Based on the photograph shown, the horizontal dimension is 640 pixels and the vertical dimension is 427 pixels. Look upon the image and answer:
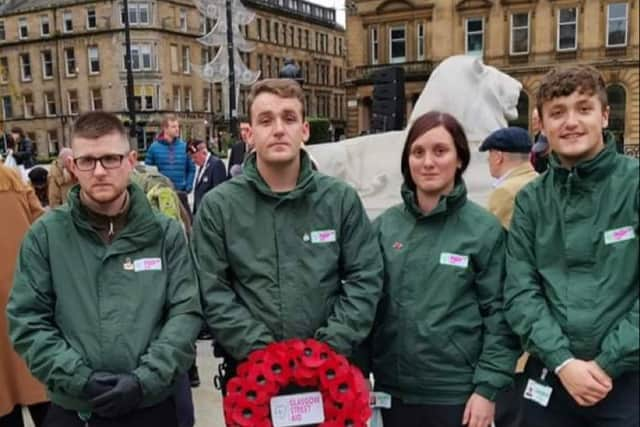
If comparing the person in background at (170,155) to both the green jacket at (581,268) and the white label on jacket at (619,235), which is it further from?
the white label on jacket at (619,235)

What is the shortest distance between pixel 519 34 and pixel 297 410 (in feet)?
132

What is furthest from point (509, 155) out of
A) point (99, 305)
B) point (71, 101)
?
point (71, 101)

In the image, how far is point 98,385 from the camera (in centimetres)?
246

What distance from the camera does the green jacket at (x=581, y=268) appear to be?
2.34 metres

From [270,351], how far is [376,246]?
650 mm

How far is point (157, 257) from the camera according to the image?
2.72 m

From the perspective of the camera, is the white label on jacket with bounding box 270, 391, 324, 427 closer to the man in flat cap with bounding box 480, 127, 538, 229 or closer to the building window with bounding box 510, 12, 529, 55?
the man in flat cap with bounding box 480, 127, 538, 229

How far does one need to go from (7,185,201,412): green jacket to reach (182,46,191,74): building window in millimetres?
58912

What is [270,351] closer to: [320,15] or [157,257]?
[157,257]

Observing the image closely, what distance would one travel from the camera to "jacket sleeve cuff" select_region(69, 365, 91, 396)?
2.45 meters

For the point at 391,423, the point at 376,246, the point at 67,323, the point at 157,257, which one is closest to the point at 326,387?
the point at 391,423

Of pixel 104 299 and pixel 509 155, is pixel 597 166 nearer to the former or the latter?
pixel 509 155

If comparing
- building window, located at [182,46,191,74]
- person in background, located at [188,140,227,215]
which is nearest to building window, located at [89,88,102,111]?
building window, located at [182,46,191,74]

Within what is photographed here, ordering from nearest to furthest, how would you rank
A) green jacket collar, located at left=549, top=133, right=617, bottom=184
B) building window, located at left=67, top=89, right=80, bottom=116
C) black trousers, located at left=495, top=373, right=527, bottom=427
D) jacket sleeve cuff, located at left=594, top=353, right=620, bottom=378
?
1. jacket sleeve cuff, located at left=594, top=353, right=620, bottom=378
2. green jacket collar, located at left=549, top=133, right=617, bottom=184
3. black trousers, located at left=495, top=373, right=527, bottom=427
4. building window, located at left=67, top=89, right=80, bottom=116
